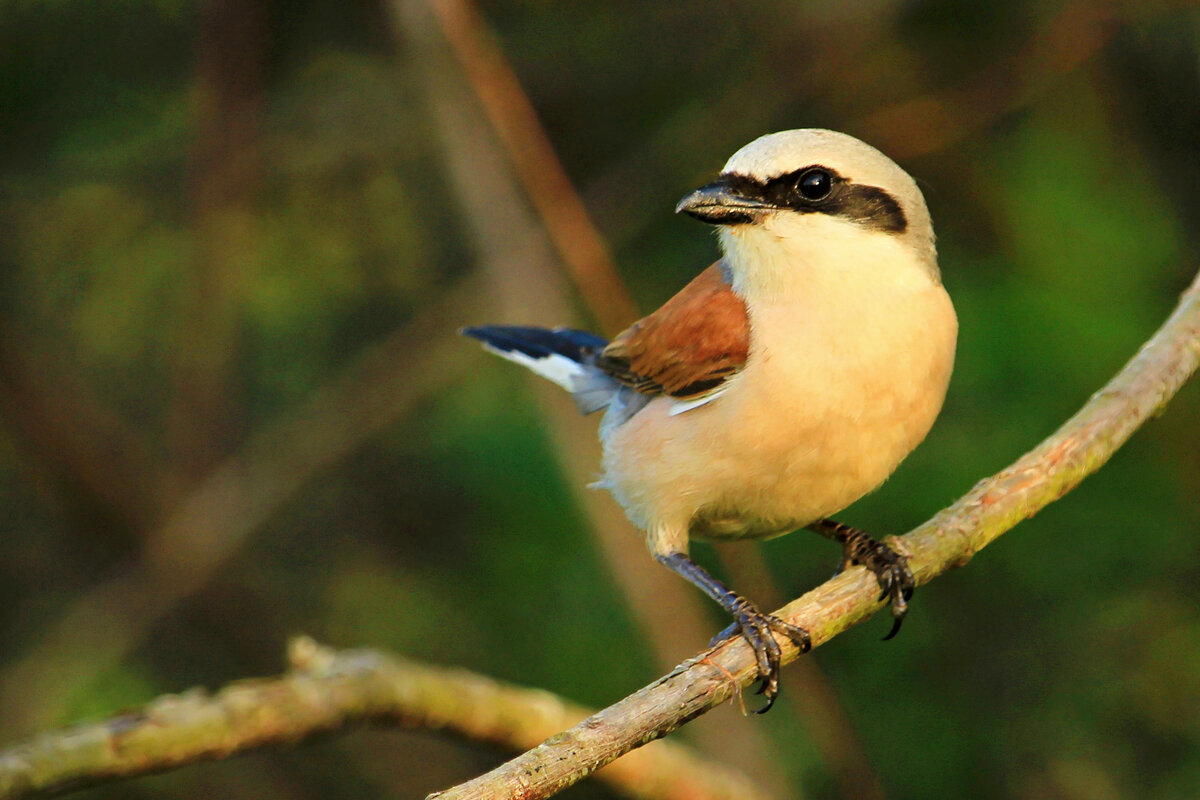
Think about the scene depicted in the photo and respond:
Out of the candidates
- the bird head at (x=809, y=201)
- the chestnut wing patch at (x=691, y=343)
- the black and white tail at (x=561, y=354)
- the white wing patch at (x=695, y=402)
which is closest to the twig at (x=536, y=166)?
the black and white tail at (x=561, y=354)

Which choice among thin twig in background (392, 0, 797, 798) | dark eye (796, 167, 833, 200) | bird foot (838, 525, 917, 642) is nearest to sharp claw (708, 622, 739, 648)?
bird foot (838, 525, 917, 642)

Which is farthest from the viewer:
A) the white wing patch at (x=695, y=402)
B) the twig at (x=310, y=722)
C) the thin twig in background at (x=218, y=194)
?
the thin twig in background at (x=218, y=194)

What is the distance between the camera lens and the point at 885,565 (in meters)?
2.68

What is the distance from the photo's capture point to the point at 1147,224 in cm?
414

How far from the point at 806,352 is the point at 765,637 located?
2.04 feet

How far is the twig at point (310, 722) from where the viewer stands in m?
2.22

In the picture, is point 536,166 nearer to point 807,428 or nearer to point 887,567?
point 807,428

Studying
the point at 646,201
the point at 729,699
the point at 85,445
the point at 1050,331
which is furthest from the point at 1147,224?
the point at 85,445

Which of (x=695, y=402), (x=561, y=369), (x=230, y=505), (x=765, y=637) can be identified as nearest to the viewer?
(x=765, y=637)

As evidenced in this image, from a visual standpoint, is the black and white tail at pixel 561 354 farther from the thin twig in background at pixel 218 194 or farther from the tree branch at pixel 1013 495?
the thin twig in background at pixel 218 194

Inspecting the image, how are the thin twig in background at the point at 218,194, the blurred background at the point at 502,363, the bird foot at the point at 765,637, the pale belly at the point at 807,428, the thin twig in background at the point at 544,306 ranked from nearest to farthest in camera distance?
1. the bird foot at the point at 765,637
2. the pale belly at the point at 807,428
3. the thin twig in background at the point at 544,306
4. the blurred background at the point at 502,363
5. the thin twig in background at the point at 218,194

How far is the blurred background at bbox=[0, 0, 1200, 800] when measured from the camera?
390 centimetres

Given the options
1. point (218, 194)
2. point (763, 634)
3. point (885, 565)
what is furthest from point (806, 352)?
point (218, 194)

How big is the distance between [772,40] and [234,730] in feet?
11.9
